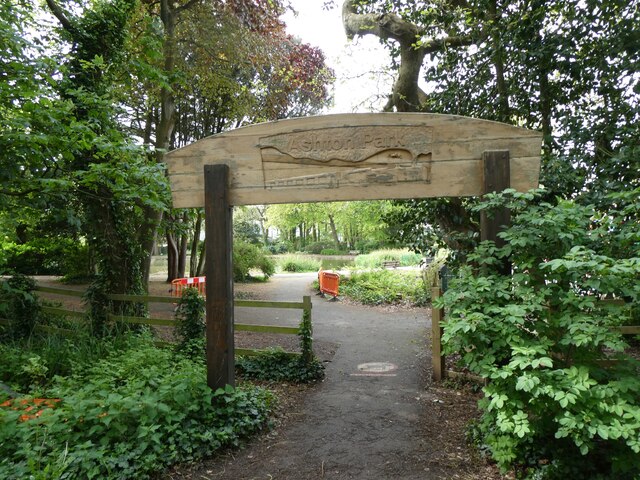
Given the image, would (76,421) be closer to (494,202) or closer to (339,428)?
(339,428)

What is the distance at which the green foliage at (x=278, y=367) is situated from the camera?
6246 mm

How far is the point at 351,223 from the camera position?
3591 centimetres

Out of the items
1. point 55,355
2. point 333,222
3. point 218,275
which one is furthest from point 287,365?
point 333,222

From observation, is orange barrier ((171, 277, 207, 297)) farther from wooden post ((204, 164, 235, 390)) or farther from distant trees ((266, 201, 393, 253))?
distant trees ((266, 201, 393, 253))

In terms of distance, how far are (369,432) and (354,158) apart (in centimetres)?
288

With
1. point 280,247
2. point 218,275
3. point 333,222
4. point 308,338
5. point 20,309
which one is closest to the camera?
point 218,275

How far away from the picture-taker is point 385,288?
14562mm

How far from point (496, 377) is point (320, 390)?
3449 millimetres

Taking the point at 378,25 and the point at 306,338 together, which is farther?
the point at 378,25

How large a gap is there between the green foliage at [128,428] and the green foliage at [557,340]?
2409 millimetres

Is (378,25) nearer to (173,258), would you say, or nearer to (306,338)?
(306,338)

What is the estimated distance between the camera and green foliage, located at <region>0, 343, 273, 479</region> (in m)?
3.23

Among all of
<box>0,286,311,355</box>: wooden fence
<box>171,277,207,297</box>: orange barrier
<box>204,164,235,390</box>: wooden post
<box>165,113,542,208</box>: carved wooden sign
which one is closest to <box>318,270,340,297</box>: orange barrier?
<box>171,277,207,297</box>: orange barrier

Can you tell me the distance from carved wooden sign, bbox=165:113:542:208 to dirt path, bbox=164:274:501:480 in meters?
2.42
